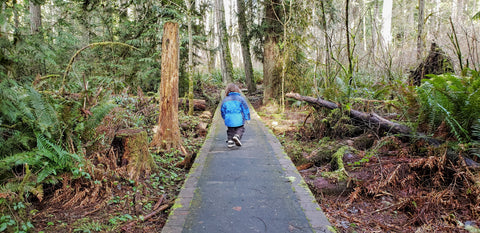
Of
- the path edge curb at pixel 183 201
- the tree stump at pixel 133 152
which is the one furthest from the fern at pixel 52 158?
the path edge curb at pixel 183 201

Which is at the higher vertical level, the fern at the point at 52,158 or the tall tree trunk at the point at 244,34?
the tall tree trunk at the point at 244,34

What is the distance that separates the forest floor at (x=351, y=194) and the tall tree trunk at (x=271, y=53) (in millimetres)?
7478

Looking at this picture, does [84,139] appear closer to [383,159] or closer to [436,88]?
[383,159]

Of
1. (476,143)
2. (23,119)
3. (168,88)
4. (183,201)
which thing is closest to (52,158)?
(23,119)

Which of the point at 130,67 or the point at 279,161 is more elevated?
the point at 130,67

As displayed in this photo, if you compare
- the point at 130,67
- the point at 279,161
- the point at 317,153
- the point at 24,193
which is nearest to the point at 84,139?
the point at 24,193

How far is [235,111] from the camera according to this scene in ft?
20.9

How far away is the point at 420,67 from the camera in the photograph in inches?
277

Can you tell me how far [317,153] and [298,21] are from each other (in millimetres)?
6807

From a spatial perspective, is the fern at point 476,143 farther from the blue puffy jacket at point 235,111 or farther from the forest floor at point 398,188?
the blue puffy jacket at point 235,111

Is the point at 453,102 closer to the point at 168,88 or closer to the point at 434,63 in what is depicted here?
the point at 434,63

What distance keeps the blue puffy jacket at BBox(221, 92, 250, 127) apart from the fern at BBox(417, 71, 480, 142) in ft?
11.5

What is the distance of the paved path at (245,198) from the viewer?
3.06m

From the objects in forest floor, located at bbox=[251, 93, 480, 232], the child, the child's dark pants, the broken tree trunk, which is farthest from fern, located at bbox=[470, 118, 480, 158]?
the child's dark pants
